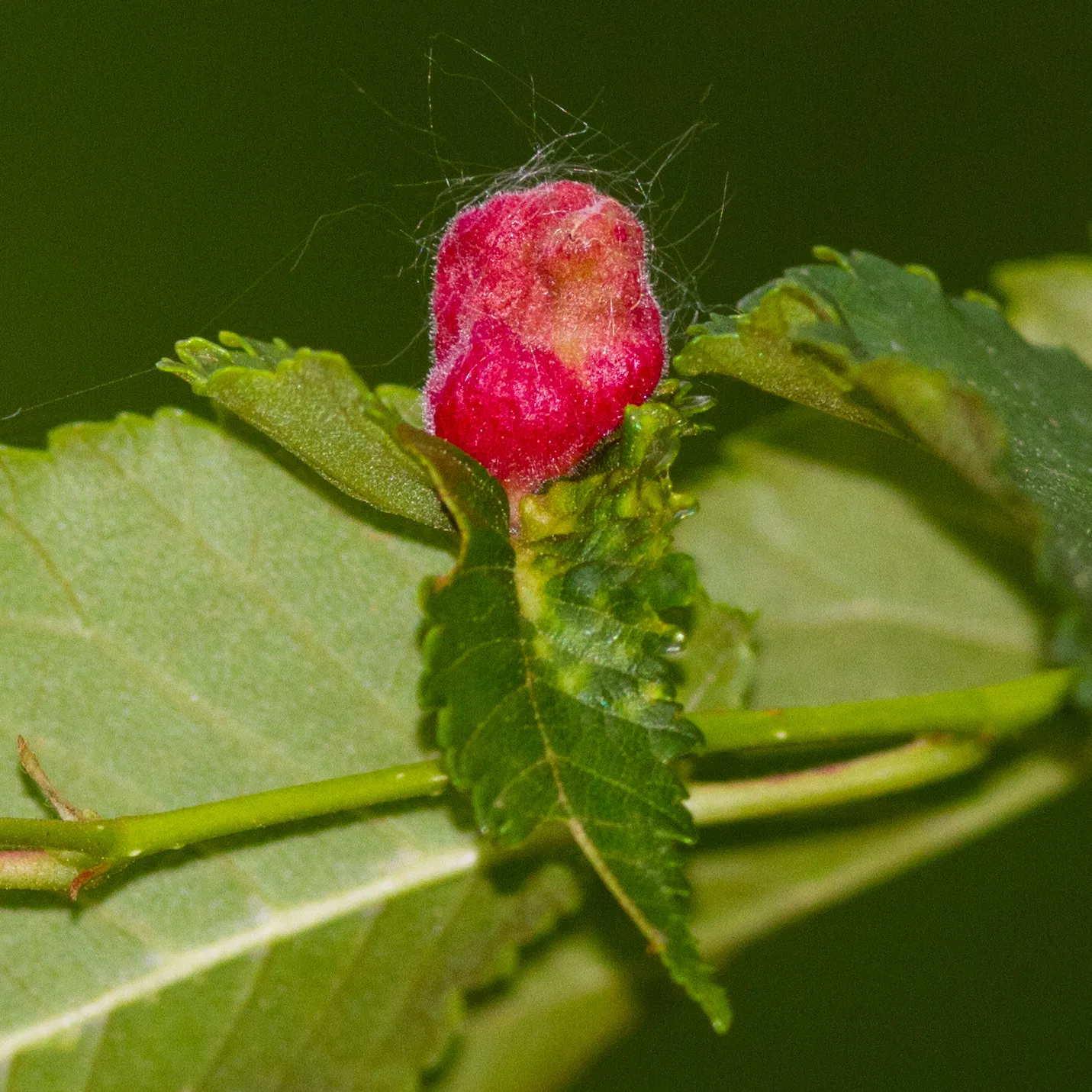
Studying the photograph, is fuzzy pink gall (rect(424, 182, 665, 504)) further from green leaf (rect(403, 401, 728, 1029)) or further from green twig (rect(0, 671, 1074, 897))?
green twig (rect(0, 671, 1074, 897))

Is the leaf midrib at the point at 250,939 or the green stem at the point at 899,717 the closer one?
the green stem at the point at 899,717

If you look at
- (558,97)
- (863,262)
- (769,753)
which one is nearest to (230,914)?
(769,753)

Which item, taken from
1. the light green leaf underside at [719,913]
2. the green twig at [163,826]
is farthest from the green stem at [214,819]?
the light green leaf underside at [719,913]

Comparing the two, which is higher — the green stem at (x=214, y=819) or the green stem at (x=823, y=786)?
the green stem at (x=214, y=819)

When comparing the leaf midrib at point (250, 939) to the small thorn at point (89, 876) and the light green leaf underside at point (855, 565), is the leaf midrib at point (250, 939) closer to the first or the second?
the small thorn at point (89, 876)

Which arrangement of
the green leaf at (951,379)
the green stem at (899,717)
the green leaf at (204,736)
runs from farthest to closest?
the green leaf at (204,736)
the green stem at (899,717)
the green leaf at (951,379)

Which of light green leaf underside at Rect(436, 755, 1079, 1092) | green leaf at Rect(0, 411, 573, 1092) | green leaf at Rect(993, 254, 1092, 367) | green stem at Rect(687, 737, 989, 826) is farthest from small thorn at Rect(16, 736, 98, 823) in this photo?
green leaf at Rect(993, 254, 1092, 367)

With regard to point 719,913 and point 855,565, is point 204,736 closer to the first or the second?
point 719,913


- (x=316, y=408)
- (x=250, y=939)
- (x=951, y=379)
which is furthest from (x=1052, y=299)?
(x=250, y=939)
